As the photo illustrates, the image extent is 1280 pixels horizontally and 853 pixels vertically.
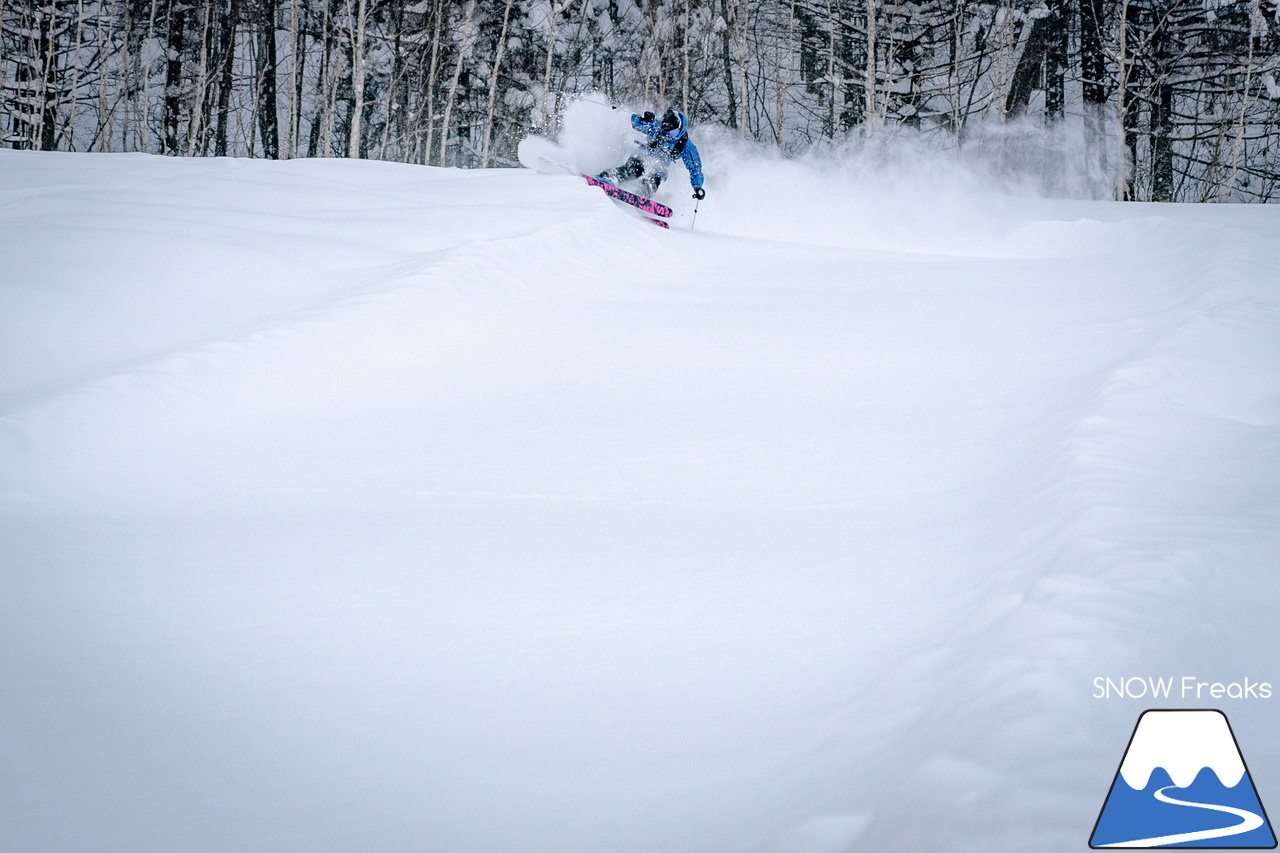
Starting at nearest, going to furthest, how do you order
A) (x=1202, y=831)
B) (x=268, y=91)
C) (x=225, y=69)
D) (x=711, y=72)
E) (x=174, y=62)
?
(x=1202, y=831)
(x=174, y=62)
(x=268, y=91)
(x=225, y=69)
(x=711, y=72)

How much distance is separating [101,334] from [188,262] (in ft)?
4.30

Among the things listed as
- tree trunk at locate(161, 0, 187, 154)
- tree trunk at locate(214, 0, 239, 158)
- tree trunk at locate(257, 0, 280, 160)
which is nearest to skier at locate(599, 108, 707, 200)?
tree trunk at locate(257, 0, 280, 160)

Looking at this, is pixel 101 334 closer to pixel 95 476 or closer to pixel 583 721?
pixel 95 476

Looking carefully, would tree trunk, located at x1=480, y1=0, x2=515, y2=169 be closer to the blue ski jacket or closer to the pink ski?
the blue ski jacket

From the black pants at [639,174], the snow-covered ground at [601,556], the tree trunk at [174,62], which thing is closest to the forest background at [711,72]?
the tree trunk at [174,62]

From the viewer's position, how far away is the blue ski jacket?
10875mm

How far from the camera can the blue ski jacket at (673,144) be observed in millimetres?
10875

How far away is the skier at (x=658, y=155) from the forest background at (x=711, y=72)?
1069cm

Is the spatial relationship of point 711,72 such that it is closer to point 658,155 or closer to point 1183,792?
point 658,155

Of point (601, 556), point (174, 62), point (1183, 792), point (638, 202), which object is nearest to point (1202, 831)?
point (1183, 792)

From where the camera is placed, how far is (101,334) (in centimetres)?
486

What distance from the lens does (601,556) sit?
264cm

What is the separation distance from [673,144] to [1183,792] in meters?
10.6

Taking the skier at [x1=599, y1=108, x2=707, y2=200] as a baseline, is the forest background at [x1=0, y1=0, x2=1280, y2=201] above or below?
above
